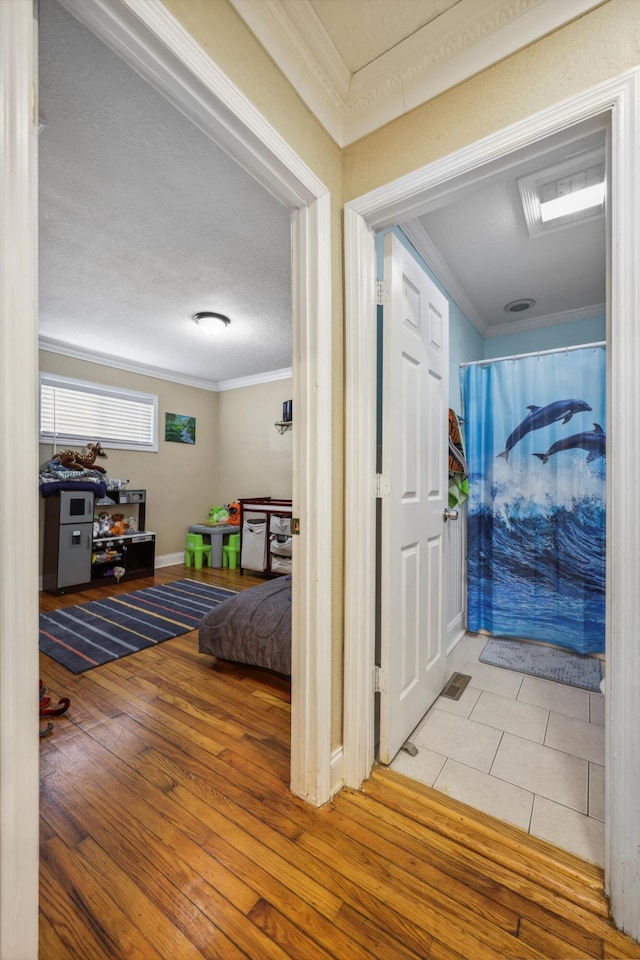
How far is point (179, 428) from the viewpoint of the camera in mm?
5289

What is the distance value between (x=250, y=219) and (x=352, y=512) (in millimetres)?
1861

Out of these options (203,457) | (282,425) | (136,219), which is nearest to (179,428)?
(203,457)

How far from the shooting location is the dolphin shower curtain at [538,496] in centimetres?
250

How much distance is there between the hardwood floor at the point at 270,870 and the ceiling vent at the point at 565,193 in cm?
265

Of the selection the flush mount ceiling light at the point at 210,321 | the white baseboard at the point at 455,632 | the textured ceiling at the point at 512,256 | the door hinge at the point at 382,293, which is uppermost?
the flush mount ceiling light at the point at 210,321

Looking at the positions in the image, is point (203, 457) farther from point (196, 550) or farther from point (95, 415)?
point (95, 415)

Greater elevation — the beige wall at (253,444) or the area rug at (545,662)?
the beige wall at (253,444)

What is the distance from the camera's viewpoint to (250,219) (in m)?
2.17

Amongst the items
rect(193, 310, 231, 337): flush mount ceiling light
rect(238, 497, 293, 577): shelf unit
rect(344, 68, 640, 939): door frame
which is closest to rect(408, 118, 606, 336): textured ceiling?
rect(344, 68, 640, 939): door frame

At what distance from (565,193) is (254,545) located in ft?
13.1

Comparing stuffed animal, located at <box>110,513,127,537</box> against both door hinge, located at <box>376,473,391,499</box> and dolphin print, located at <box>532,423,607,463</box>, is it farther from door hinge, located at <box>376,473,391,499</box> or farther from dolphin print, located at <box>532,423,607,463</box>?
dolphin print, located at <box>532,423,607,463</box>

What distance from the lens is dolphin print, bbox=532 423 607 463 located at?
2480 millimetres

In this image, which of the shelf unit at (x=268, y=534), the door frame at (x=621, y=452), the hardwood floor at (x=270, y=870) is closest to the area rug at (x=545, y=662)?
the hardwood floor at (x=270, y=870)

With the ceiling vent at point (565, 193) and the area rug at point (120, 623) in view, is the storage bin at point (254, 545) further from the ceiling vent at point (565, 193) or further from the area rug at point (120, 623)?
the ceiling vent at point (565, 193)
